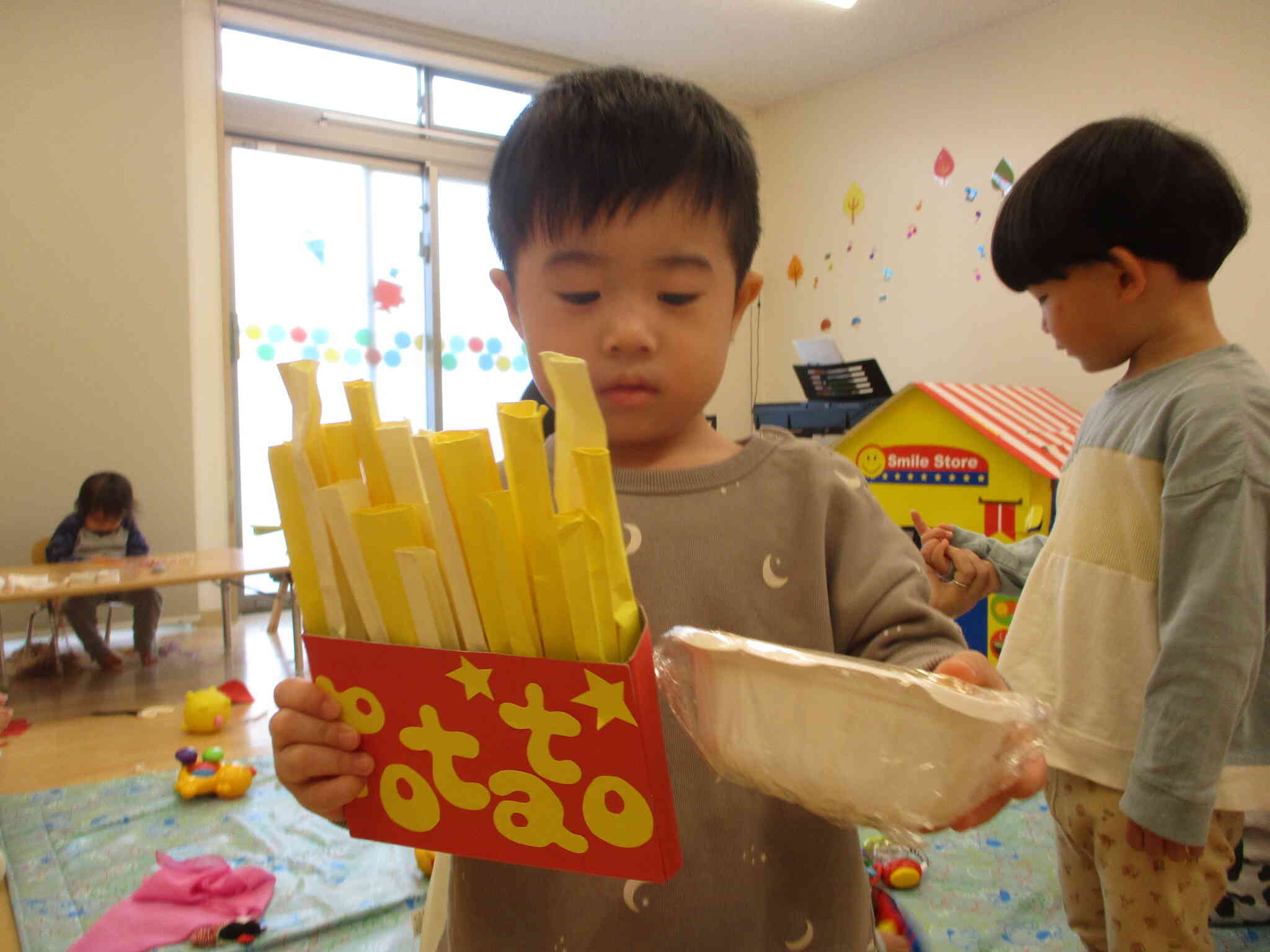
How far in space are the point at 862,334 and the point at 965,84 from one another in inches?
46.2

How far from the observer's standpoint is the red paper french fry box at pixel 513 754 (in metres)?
0.36

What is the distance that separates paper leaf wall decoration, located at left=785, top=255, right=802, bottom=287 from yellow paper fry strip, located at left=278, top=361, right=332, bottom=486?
4342 mm

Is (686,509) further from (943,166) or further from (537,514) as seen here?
(943,166)

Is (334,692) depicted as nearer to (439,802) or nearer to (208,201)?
(439,802)

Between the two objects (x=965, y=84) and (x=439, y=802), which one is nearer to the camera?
(x=439, y=802)

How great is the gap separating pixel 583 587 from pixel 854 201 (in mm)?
4222

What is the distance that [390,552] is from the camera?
1.21 ft

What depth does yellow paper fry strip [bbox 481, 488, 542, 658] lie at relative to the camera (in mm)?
354

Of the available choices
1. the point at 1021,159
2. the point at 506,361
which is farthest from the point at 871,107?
the point at 506,361

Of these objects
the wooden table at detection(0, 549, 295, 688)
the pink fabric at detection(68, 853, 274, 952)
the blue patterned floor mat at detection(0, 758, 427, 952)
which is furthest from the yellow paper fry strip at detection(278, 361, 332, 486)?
the wooden table at detection(0, 549, 295, 688)

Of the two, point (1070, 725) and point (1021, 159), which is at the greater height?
point (1021, 159)

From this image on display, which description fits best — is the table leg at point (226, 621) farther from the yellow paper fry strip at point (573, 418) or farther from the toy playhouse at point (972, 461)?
the yellow paper fry strip at point (573, 418)

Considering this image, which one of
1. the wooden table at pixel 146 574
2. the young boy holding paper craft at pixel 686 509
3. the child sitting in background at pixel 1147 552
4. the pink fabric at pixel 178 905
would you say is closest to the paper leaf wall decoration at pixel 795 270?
the wooden table at pixel 146 574

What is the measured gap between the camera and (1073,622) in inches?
37.9
